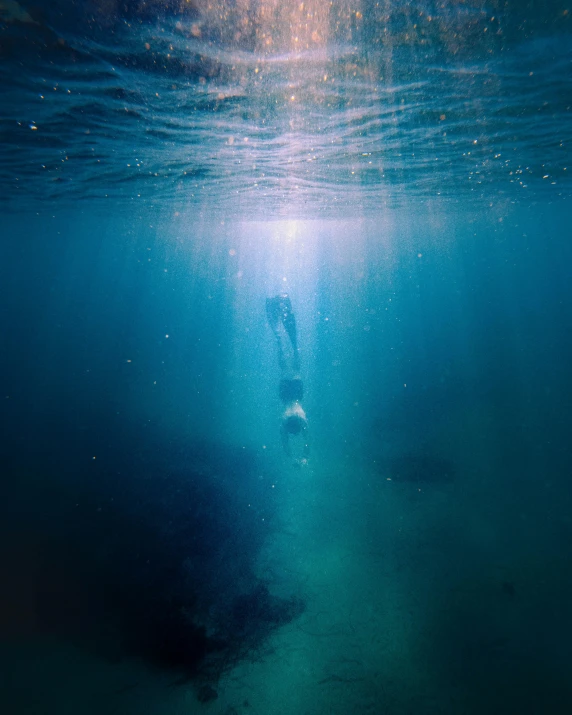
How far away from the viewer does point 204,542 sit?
10.4 m

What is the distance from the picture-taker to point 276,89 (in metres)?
8.00

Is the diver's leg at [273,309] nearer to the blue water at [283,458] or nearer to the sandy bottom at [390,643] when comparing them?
the blue water at [283,458]

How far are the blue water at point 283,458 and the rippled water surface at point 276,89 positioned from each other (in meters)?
0.07

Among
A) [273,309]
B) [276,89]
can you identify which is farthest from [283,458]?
[276,89]

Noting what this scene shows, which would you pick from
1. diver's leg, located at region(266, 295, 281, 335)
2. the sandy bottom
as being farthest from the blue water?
diver's leg, located at region(266, 295, 281, 335)

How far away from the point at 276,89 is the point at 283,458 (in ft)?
43.5

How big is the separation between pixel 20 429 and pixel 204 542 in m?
12.2

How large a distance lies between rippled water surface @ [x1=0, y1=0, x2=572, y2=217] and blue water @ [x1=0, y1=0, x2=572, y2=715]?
0.07 meters

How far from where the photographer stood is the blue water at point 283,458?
6.41 metres

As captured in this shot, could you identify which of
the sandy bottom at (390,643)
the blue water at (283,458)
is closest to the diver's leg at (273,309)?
the blue water at (283,458)

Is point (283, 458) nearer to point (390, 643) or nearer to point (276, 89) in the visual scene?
point (390, 643)

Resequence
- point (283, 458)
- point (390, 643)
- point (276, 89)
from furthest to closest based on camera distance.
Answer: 1. point (283, 458)
2. point (276, 89)
3. point (390, 643)

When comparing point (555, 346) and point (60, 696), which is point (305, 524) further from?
point (555, 346)

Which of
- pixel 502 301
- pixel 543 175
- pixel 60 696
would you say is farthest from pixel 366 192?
pixel 502 301
